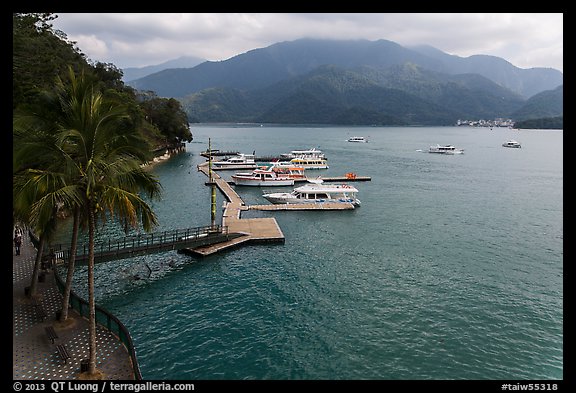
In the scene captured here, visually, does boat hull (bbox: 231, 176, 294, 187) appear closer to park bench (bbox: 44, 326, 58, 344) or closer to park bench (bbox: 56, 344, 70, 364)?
park bench (bbox: 44, 326, 58, 344)

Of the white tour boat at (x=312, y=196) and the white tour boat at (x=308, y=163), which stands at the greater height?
the white tour boat at (x=308, y=163)

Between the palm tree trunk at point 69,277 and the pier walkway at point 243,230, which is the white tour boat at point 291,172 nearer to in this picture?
the pier walkway at point 243,230

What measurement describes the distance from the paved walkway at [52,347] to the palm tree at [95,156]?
2.44 meters

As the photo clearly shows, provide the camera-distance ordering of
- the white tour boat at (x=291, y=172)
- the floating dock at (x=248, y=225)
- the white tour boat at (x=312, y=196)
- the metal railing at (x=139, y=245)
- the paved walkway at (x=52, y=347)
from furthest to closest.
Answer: the white tour boat at (x=291, y=172) → the white tour boat at (x=312, y=196) → the floating dock at (x=248, y=225) → the metal railing at (x=139, y=245) → the paved walkway at (x=52, y=347)

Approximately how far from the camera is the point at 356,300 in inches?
1088

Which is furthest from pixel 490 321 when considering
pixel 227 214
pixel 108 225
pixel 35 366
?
pixel 108 225

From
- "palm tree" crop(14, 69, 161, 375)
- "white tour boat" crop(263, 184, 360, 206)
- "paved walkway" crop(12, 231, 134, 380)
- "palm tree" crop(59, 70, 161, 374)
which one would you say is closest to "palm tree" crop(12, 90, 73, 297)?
"palm tree" crop(14, 69, 161, 375)

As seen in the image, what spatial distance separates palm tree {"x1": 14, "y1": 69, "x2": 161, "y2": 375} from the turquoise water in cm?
920

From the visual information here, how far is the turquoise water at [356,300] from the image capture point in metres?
20.6

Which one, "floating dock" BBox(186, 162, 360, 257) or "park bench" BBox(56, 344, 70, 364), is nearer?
"park bench" BBox(56, 344, 70, 364)

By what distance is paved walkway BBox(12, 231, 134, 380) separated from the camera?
16.1 metres

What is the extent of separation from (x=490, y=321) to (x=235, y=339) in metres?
15.6

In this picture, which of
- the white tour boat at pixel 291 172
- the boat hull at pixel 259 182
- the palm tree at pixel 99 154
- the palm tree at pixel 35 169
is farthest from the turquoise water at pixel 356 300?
the white tour boat at pixel 291 172

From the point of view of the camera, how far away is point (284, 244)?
39.8 metres
